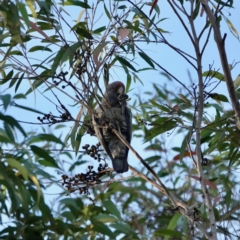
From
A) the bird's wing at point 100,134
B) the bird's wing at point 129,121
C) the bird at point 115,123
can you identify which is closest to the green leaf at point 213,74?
the bird at point 115,123

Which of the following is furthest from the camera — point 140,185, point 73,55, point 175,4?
point 140,185

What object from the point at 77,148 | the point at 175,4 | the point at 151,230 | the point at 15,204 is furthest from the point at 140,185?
→ the point at 15,204

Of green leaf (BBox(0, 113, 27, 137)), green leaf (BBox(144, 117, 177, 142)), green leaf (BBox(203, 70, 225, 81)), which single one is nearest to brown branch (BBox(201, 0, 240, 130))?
green leaf (BBox(203, 70, 225, 81))

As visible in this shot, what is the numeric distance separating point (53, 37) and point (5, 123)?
1.22 meters

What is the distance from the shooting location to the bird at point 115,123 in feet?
11.5

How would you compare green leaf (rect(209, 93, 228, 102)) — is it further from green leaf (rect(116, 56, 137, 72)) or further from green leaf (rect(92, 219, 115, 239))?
green leaf (rect(92, 219, 115, 239))

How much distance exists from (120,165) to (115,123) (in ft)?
1.08

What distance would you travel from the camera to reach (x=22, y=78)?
10.1 feet

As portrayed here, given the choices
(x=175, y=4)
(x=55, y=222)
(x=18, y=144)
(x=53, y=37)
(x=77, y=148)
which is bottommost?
(x=55, y=222)

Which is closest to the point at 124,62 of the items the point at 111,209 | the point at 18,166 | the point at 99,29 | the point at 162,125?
the point at 99,29

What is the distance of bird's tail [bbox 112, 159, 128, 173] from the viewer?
3.46 meters

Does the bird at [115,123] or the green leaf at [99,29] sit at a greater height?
the green leaf at [99,29]

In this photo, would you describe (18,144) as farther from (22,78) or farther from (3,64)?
(3,64)

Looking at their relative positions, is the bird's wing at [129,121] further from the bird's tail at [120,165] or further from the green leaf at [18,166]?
the green leaf at [18,166]
